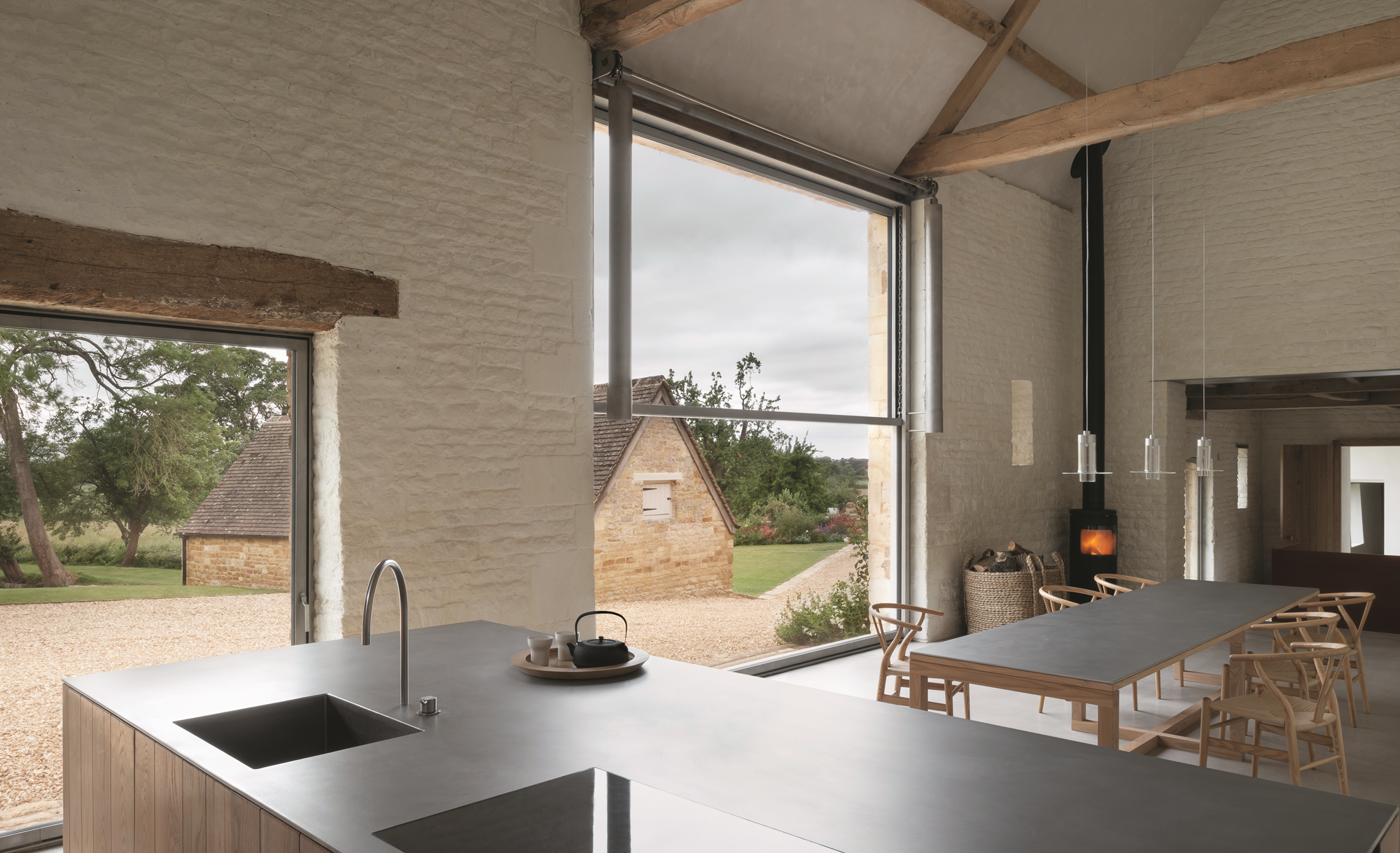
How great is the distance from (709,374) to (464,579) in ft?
7.70

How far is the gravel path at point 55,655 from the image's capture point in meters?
3.28

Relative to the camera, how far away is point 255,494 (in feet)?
13.2

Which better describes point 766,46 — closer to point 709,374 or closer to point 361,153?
point 709,374

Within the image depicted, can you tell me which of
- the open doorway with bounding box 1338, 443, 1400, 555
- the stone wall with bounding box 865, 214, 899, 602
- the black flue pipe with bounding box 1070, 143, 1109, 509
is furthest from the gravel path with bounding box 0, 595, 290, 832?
the open doorway with bounding box 1338, 443, 1400, 555

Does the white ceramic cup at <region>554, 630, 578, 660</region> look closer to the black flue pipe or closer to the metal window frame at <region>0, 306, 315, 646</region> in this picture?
the metal window frame at <region>0, 306, 315, 646</region>

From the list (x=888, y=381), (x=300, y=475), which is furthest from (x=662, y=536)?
(x=300, y=475)

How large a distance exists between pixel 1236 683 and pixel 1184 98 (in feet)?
12.3

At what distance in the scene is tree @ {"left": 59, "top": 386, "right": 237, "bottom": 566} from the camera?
352 centimetres

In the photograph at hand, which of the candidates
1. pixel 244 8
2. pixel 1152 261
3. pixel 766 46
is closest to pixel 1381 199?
pixel 1152 261

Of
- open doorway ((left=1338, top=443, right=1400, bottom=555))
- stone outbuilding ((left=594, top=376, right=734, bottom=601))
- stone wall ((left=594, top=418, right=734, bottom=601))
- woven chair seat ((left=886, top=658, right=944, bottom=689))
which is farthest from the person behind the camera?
open doorway ((left=1338, top=443, right=1400, bottom=555))

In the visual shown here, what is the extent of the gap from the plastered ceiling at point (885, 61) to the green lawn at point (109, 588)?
369cm

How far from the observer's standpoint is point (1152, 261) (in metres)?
8.90

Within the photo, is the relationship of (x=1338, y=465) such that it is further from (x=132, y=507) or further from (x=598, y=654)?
(x=132, y=507)

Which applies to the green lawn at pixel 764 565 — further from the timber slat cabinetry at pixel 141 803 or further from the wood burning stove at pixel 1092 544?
the timber slat cabinetry at pixel 141 803
